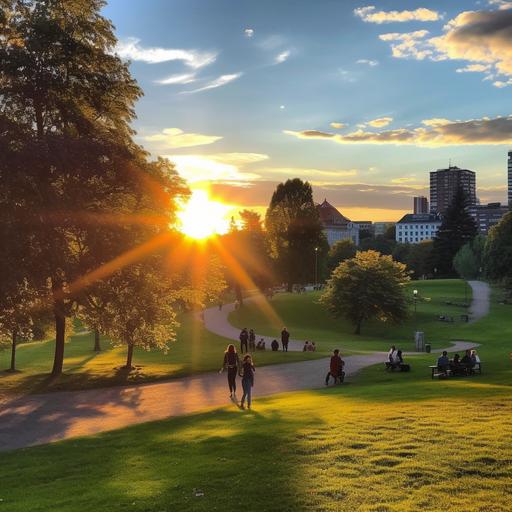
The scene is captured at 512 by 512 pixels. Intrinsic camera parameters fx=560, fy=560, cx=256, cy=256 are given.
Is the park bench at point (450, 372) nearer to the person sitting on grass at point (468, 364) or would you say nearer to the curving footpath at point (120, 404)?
the person sitting on grass at point (468, 364)

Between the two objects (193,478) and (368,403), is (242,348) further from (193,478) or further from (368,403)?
Answer: (193,478)

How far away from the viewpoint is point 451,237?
122625 mm

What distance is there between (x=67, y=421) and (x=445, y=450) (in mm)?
13367

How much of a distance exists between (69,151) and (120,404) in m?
11.3

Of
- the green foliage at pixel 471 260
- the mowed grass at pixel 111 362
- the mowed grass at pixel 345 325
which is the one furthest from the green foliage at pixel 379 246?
the mowed grass at pixel 111 362

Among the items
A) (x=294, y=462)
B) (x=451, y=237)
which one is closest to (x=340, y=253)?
(x=451, y=237)

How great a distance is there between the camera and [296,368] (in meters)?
31.6

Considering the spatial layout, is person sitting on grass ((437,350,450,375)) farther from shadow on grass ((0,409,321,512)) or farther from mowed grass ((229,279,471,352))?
mowed grass ((229,279,471,352))

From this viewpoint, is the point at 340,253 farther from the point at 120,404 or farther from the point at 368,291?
the point at 120,404

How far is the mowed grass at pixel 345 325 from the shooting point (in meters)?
52.8

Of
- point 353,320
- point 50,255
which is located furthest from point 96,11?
point 353,320

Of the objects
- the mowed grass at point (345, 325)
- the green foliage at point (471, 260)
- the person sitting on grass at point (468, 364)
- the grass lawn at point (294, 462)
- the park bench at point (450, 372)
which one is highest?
the green foliage at point (471, 260)

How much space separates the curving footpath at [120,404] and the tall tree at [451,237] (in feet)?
321

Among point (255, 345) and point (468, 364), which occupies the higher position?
point (468, 364)
